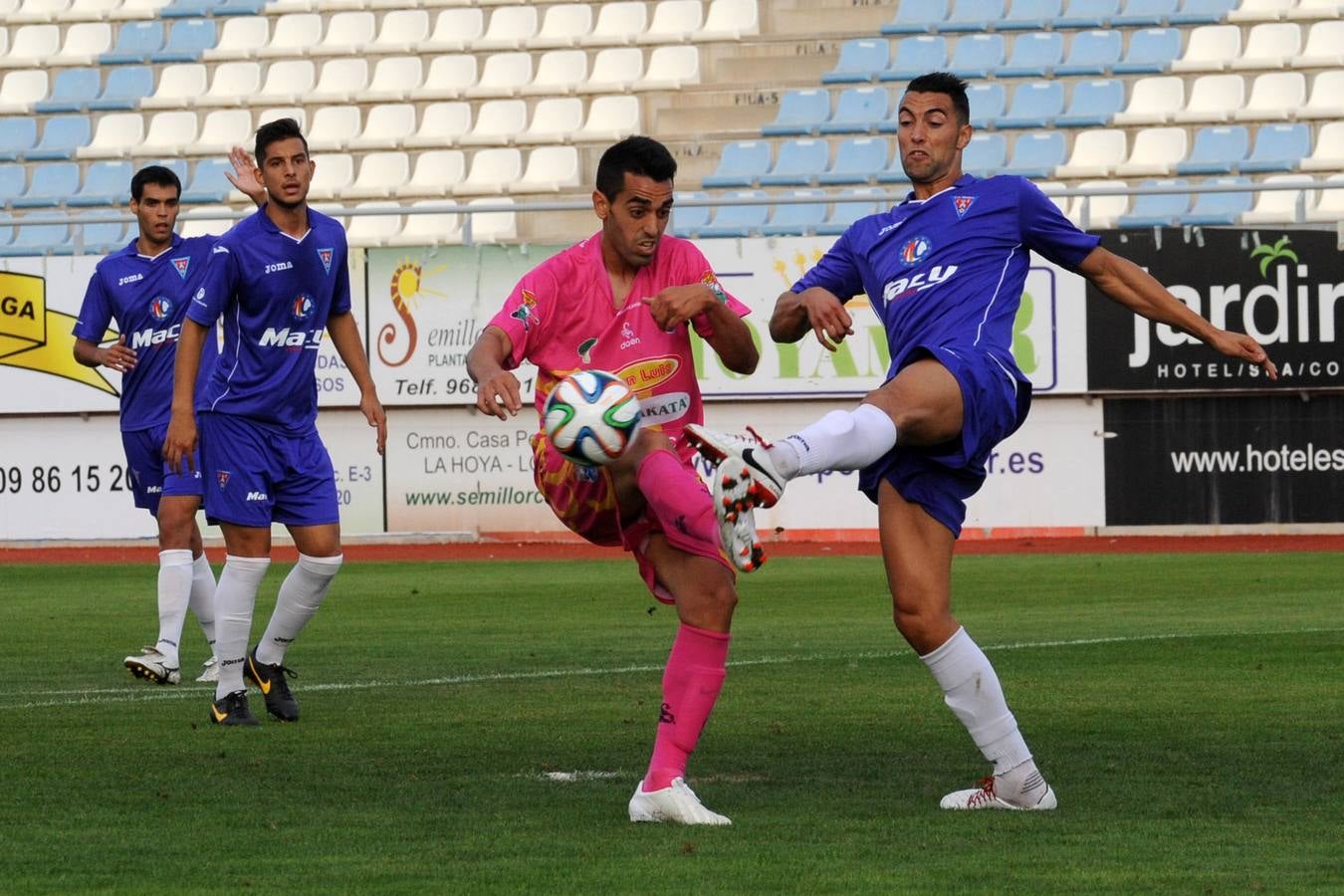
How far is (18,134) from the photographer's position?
90.9 feet

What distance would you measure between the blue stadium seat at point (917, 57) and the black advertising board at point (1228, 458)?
22.0ft

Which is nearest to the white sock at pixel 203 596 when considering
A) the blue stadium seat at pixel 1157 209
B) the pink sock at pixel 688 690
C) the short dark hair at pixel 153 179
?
the short dark hair at pixel 153 179

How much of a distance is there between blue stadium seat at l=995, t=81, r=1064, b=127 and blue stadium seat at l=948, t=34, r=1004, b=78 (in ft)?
1.89

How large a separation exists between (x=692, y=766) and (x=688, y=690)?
1.00 m

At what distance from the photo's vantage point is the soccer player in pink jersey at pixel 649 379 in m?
5.62

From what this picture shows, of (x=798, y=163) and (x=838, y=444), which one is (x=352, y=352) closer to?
(x=838, y=444)

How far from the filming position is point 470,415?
813 inches

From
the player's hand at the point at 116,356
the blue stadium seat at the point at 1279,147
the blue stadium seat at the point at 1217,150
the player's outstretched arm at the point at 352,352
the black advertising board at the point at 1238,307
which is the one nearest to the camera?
the player's outstretched arm at the point at 352,352

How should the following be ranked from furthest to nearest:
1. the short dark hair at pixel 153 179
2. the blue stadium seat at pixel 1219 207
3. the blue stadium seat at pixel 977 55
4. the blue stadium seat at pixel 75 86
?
the blue stadium seat at pixel 75 86, the blue stadium seat at pixel 977 55, the blue stadium seat at pixel 1219 207, the short dark hair at pixel 153 179

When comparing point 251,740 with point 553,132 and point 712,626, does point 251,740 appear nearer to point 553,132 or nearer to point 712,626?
point 712,626

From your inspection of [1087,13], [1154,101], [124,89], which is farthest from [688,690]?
[124,89]

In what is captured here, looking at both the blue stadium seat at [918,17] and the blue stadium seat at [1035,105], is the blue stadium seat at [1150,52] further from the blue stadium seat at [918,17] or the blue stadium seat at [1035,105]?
the blue stadium seat at [918,17]

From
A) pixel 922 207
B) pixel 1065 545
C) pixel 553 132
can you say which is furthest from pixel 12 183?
pixel 922 207

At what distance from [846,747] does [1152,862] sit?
7.52ft
